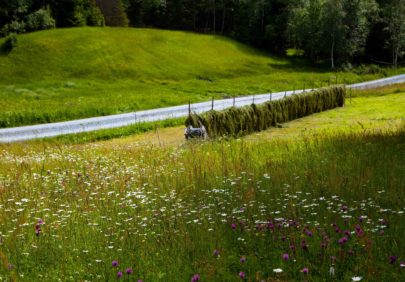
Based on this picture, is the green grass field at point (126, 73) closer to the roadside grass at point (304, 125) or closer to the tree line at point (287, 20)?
the tree line at point (287, 20)

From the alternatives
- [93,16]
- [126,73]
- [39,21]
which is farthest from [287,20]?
[39,21]

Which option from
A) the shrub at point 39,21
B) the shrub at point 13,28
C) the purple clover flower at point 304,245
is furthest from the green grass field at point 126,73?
the purple clover flower at point 304,245

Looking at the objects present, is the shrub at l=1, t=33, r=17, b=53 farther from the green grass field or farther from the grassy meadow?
the grassy meadow

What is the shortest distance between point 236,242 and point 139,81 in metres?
70.3

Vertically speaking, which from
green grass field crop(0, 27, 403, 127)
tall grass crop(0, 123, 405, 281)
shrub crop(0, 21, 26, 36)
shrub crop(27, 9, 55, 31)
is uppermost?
shrub crop(27, 9, 55, 31)

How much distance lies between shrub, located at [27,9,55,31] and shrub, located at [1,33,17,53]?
11.7 meters

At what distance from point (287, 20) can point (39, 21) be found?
50.1 m

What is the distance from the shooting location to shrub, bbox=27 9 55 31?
95.0 metres

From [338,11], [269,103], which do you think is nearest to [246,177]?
[269,103]

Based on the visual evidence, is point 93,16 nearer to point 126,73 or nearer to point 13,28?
point 13,28

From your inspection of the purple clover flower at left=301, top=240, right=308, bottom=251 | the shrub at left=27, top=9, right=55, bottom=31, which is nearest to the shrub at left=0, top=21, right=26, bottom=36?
the shrub at left=27, top=9, right=55, bottom=31

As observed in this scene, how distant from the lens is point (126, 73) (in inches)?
3162

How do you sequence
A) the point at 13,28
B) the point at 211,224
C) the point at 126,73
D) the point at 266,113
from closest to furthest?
the point at 211,224, the point at 266,113, the point at 126,73, the point at 13,28

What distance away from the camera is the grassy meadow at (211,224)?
24.0ft
